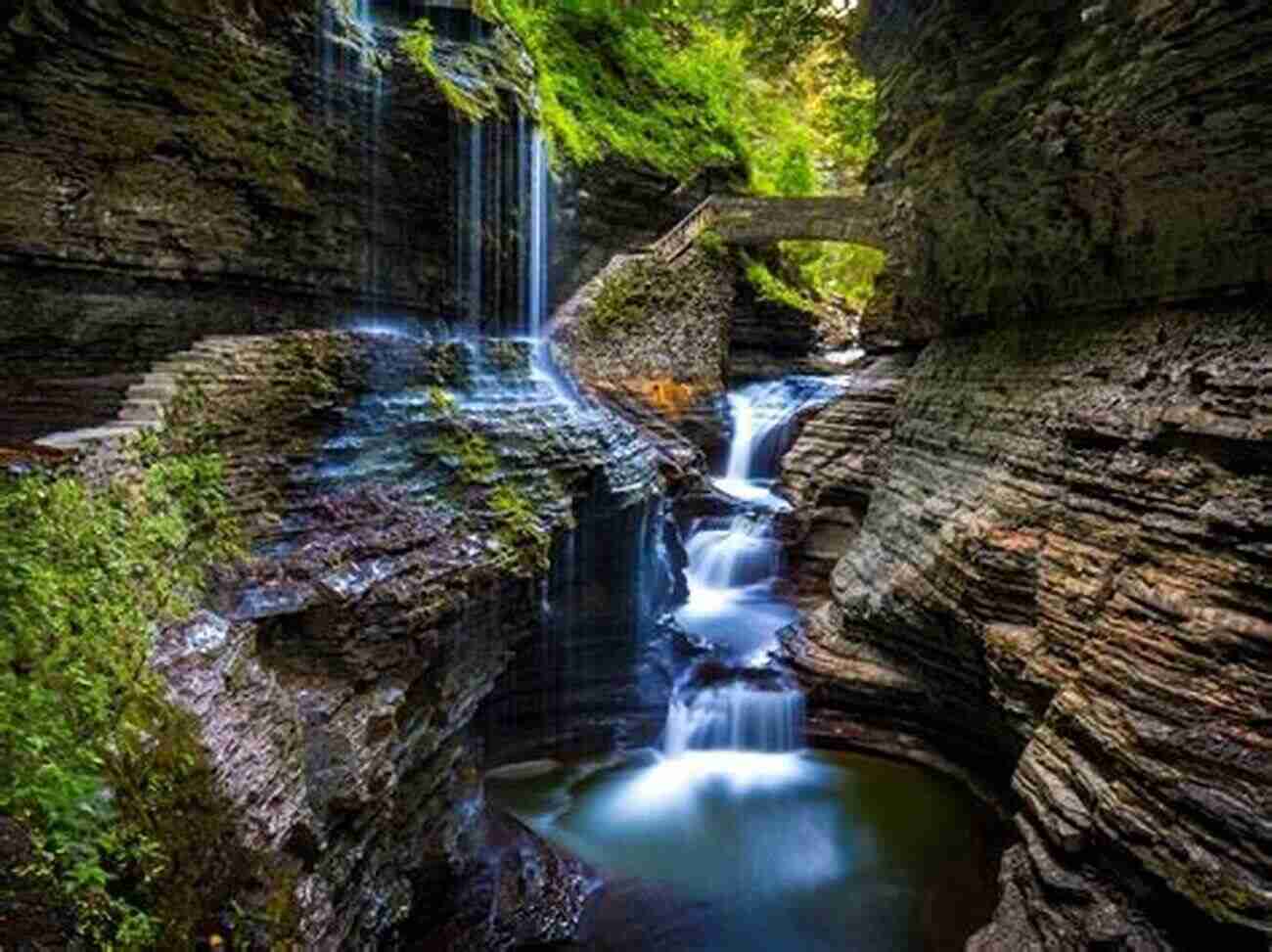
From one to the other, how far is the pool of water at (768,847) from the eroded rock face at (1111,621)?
3.39ft

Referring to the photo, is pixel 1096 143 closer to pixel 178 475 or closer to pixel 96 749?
pixel 178 475

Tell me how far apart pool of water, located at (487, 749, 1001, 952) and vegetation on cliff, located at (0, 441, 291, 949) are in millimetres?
4405

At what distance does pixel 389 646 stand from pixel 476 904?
2.78m

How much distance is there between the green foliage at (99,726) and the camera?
140 inches

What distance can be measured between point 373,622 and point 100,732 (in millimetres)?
2513

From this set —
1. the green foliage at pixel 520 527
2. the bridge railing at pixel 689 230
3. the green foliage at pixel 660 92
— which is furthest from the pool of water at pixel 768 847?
the bridge railing at pixel 689 230

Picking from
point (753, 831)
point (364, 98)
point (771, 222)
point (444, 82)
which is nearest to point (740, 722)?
point (753, 831)

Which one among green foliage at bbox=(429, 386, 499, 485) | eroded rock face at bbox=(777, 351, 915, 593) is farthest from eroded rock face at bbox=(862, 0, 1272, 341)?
green foliage at bbox=(429, 386, 499, 485)

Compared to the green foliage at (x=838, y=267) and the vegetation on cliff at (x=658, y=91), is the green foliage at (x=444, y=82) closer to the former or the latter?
the vegetation on cliff at (x=658, y=91)

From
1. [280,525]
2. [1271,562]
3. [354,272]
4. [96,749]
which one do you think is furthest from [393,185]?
[1271,562]

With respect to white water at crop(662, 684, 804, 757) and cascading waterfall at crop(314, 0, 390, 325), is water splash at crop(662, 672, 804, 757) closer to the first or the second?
white water at crop(662, 684, 804, 757)

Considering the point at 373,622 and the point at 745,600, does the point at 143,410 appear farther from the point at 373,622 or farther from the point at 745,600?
the point at 745,600

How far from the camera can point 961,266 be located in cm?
1082

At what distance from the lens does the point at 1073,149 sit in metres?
7.59
